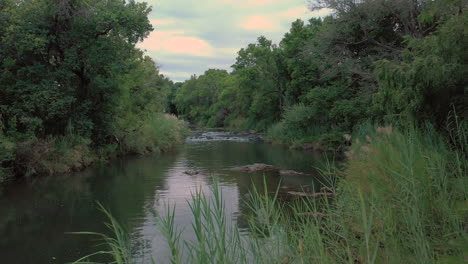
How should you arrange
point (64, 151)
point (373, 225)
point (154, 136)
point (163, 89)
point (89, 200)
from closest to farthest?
point (373, 225)
point (89, 200)
point (64, 151)
point (154, 136)
point (163, 89)

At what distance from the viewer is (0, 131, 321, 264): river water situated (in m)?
9.09

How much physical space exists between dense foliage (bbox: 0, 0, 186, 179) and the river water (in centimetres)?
169

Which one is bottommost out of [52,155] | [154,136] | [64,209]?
[64,209]

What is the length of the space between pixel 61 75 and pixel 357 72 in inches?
648

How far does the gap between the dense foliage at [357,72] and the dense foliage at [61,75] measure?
12.5 meters

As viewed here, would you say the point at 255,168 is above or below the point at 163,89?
below

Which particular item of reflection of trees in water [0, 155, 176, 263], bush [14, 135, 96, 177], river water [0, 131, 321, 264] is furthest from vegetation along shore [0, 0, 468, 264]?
reflection of trees in water [0, 155, 176, 263]

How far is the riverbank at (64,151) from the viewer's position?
1727cm

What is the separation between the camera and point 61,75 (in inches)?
805

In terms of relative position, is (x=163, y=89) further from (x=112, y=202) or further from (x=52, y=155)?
(x=112, y=202)

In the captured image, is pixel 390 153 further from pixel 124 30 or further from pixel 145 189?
pixel 124 30

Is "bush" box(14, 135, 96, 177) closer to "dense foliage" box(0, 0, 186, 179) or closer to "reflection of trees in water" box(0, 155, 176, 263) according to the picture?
"dense foliage" box(0, 0, 186, 179)

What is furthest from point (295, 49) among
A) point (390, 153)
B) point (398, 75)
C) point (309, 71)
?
point (390, 153)

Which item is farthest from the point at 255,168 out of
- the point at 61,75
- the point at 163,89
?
the point at 163,89
